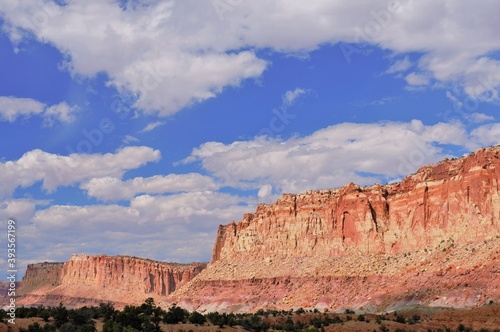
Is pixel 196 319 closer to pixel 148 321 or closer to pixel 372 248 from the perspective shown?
pixel 148 321

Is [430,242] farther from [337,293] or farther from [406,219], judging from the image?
[337,293]

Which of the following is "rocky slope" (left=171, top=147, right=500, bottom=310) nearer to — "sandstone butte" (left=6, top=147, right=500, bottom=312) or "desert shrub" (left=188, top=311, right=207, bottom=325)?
"sandstone butte" (left=6, top=147, right=500, bottom=312)

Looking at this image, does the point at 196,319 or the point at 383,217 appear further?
the point at 383,217

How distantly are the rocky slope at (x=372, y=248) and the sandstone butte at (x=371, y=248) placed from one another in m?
0.21

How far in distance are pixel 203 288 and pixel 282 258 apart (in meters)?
19.6

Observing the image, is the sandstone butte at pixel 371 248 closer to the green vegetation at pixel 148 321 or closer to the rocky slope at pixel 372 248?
the rocky slope at pixel 372 248

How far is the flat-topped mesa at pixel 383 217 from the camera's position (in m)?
104

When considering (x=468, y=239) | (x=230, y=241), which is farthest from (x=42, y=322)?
(x=230, y=241)

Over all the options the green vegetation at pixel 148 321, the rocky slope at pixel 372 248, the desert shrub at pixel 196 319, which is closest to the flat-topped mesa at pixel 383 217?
the rocky slope at pixel 372 248

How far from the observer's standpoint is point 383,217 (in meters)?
127

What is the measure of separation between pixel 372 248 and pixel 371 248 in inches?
11.3

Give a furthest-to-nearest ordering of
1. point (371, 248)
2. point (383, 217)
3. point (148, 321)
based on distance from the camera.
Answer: point (383, 217), point (371, 248), point (148, 321)

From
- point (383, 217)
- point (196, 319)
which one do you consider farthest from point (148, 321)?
point (383, 217)

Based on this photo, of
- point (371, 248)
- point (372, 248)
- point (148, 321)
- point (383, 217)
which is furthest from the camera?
point (383, 217)
